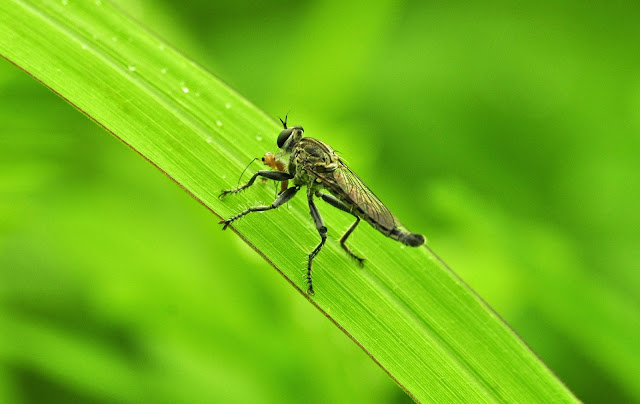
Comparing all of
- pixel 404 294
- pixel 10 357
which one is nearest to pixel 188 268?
pixel 10 357

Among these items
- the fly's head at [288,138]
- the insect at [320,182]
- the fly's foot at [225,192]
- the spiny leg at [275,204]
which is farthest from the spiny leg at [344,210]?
the fly's foot at [225,192]

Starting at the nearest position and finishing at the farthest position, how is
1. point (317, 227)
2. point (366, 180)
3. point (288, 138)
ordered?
point (317, 227) → point (288, 138) → point (366, 180)

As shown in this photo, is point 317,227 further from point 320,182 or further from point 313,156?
point 313,156

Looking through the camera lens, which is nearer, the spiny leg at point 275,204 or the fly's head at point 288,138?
the spiny leg at point 275,204

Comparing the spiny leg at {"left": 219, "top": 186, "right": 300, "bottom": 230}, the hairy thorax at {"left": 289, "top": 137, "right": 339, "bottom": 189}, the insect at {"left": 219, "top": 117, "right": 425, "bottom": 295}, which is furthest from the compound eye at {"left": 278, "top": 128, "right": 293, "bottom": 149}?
the spiny leg at {"left": 219, "top": 186, "right": 300, "bottom": 230}

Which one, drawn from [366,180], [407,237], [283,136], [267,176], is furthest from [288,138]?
[407,237]

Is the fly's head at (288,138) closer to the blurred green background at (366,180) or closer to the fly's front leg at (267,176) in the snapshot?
the fly's front leg at (267,176)
